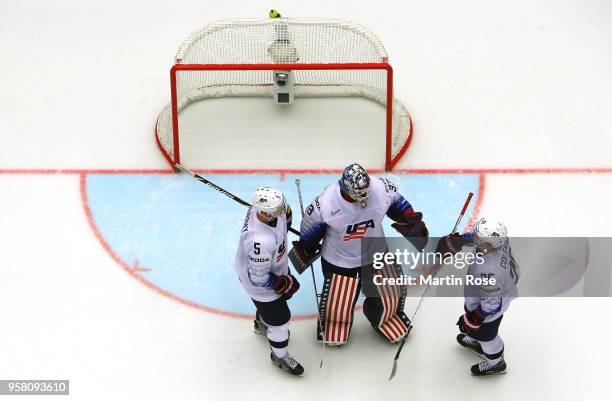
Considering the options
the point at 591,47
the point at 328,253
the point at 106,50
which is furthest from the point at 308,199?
the point at 591,47

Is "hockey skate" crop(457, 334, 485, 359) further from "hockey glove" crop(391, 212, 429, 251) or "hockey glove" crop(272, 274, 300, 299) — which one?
"hockey glove" crop(272, 274, 300, 299)

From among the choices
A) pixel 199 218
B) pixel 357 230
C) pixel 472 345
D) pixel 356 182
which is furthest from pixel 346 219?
pixel 199 218

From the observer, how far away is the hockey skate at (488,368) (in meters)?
5.39

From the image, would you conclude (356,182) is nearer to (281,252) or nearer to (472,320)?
(281,252)

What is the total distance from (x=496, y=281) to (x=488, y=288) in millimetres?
56

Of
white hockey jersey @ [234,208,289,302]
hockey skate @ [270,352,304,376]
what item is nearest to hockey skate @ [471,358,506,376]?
hockey skate @ [270,352,304,376]

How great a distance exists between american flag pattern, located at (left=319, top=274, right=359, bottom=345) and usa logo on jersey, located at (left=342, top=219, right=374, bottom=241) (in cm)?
26

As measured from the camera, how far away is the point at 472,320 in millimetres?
5188

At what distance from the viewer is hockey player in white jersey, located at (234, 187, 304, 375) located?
16.5 feet

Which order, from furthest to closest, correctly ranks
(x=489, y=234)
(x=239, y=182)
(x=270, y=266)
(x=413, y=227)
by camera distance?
1. (x=239, y=182)
2. (x=413, y=227)
3. (x=270, y=266)
4. (x=489, y=234)

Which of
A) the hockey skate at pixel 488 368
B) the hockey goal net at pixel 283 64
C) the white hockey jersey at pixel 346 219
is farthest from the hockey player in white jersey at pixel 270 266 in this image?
the hockey goal net at pixel 283 64

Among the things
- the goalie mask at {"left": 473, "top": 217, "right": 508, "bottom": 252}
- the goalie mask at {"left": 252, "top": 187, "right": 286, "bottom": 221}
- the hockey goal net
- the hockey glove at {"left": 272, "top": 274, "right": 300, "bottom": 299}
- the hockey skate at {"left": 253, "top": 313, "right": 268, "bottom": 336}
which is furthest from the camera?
the hockey goal net

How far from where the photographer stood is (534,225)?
6473mm

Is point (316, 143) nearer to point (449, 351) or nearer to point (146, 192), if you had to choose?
point (146, 192)
